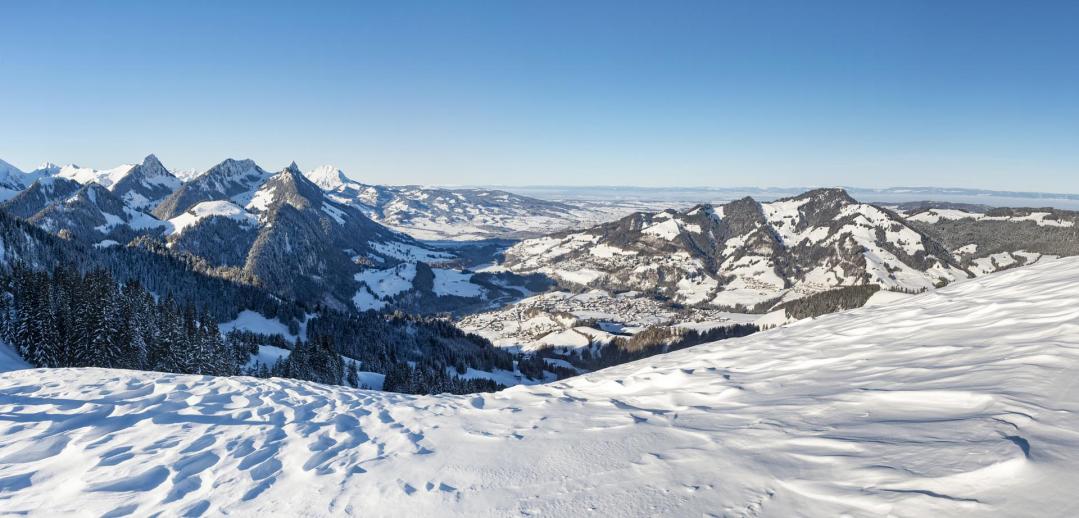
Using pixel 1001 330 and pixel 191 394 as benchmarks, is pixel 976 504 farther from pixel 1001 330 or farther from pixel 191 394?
pixel 191 394

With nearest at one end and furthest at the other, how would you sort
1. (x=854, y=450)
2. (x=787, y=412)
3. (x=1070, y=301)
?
(x=854, y=450), (x=787, y=412), (x=1070, y=301)

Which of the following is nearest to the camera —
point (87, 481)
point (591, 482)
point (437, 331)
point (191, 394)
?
point (591, 482)

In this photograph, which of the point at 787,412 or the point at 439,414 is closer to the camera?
the point at 787,412

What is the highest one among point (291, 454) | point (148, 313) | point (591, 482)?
point (591, 482)

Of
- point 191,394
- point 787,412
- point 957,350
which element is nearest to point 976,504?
point 787,412

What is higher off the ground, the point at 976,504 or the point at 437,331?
Answer: the point at 976,504

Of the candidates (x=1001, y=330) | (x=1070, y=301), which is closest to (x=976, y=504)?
(x=1001, y=330)

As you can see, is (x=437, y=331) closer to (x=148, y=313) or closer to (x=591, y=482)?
(x=148, y=313)
